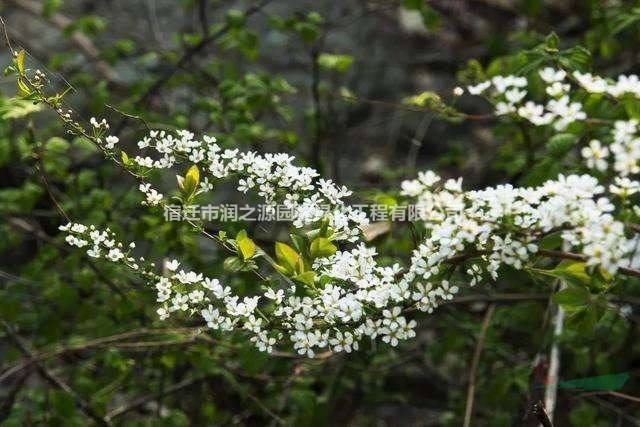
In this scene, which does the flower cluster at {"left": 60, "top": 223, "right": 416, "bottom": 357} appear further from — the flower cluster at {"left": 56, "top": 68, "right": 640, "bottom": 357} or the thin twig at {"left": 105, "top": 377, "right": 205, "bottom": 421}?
the thin twig at {"left": 105, "top": 377, "right": 205, "bottom": 421}

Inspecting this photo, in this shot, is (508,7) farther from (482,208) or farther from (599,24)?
(482,208)

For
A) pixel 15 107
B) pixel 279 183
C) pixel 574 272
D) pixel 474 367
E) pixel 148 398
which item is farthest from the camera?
pixel 148 398

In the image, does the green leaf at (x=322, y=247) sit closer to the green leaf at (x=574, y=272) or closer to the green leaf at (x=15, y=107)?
the green leaf at (x=574, y=272)

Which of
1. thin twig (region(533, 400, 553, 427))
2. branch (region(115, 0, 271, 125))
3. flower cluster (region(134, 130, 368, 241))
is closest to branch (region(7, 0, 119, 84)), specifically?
branch (region(115, 0, 271, 125))

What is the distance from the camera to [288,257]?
4.91 ft

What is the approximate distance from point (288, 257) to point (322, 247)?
7 cm

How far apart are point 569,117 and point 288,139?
176cm

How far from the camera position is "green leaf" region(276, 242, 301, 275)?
1496mm

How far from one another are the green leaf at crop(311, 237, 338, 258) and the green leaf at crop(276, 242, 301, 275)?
0.04 meters

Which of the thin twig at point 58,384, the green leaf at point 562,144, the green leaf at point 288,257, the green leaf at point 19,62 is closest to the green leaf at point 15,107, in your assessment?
the green leaf at point 19,62

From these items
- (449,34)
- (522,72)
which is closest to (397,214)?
(522,72)

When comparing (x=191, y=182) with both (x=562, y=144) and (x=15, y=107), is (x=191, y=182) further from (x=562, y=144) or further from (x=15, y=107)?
(x=562, y=144)

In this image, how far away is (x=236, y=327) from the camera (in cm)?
153

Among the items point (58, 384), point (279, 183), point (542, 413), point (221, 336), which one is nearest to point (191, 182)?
point (279, 183)
